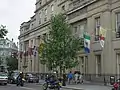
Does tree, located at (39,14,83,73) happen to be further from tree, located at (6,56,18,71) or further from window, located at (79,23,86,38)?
tree, located at (6,56,18,71)

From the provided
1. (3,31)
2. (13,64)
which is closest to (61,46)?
(3,31)

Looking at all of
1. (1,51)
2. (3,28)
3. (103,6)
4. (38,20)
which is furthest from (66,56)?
(1,51)

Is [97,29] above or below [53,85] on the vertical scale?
above

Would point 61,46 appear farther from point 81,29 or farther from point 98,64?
point 81,29

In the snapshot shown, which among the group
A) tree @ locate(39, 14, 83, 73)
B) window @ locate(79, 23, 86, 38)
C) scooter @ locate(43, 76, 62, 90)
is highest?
window @ locate(79, 23, 86, 38)

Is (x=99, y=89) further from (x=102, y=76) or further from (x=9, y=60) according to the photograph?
(x=9, y=60)

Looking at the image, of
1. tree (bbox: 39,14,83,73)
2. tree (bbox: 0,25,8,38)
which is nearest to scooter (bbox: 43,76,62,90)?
tree (bbox: 39,14,83,73)

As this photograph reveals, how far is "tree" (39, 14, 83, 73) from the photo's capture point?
133 feet

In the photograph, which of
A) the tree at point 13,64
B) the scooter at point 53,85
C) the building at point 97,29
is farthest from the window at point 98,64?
the tree at point 13,64

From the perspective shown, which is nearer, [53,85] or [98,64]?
[53,85]

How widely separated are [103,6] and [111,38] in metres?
4.16

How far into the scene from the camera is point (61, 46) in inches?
1594

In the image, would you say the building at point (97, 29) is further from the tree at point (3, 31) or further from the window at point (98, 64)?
the tree at point (3, 31)

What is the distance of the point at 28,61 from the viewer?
79.5 m
